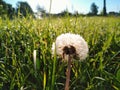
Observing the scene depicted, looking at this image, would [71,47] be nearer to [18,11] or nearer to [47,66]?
[47,66]

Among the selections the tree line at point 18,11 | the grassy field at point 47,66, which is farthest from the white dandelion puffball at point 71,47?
the tree line at point 18,11

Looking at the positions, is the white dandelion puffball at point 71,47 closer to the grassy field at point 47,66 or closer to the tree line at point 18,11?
the grassy field at point 47,66

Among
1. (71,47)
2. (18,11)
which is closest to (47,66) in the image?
(71,47)

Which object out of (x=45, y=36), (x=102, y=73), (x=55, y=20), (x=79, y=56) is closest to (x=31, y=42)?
(x=45, y=36)

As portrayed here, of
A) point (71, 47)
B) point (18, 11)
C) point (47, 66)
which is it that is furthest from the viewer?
point (18, 11)

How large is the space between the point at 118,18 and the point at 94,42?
11.3 ft

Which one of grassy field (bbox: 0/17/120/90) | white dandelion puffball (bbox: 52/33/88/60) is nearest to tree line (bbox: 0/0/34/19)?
grassy field (bbox: 0/17/120/90)

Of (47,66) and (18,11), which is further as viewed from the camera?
(18,11)

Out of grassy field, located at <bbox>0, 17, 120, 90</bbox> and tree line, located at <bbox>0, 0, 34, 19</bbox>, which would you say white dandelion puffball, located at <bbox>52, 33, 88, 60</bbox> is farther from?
tree line, located at <bbox>0, 0, 34, 19</bbox>

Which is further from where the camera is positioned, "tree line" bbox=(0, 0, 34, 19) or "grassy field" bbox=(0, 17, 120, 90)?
"tree line" bbox=(0, 0, 34, 19)

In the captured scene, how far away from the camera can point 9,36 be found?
3.57m

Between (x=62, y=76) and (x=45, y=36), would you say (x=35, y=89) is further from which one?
(x=45, y=36)

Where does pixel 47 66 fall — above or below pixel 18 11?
below

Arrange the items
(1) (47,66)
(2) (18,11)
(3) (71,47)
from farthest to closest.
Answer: (2) (18,11) < (1) (47,66) < (3) (71,47)
